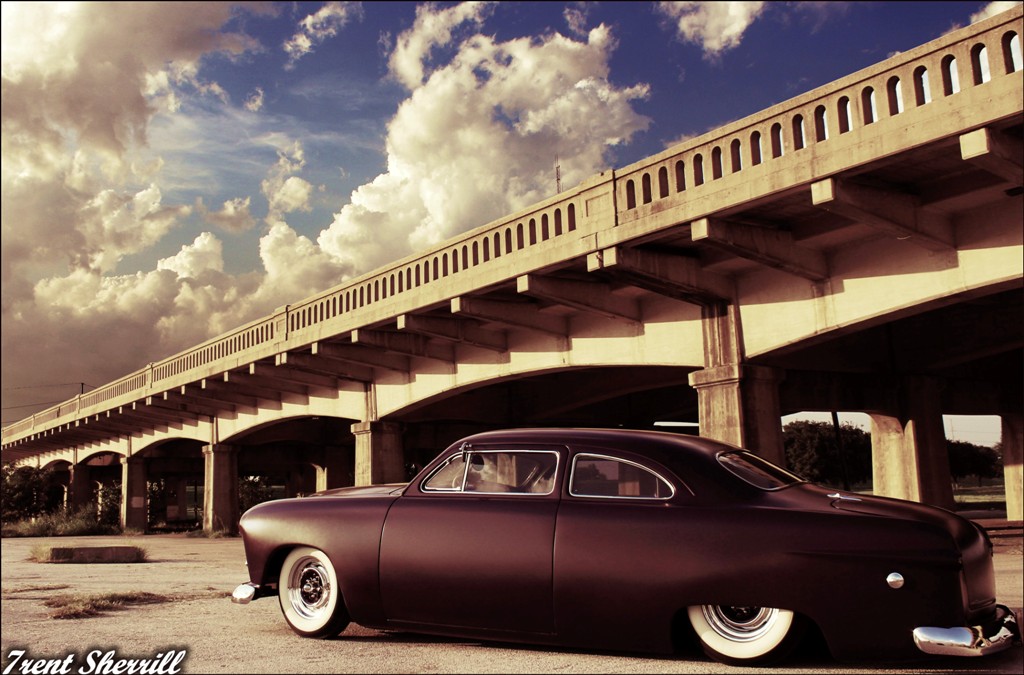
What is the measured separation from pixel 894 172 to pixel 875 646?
814 centimetres

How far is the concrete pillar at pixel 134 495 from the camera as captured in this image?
46.1m

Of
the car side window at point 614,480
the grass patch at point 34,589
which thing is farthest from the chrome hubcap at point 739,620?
the grass patch at point 34,589

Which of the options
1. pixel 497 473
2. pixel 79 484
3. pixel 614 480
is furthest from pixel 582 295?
pixel 79 484

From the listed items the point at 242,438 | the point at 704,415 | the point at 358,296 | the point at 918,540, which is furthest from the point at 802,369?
the point at 242,438

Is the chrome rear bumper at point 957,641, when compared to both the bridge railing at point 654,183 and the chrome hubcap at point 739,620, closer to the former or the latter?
the chrome hubcap at point 739,620

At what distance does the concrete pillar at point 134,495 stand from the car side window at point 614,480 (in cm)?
4605

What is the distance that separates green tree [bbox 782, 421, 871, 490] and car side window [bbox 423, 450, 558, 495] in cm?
7220

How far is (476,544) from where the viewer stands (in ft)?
17.4

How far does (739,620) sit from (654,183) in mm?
9248

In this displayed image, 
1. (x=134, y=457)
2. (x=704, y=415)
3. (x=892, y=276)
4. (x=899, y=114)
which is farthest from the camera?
(x=134, y=457)

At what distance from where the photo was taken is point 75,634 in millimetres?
6188

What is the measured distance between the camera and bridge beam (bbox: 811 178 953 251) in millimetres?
10766

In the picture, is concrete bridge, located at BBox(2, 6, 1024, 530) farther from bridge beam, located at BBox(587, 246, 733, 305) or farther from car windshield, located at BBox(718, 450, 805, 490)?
car windshield, located at BBox(718, 450, 805, 490)

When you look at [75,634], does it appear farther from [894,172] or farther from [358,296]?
[358,296]
